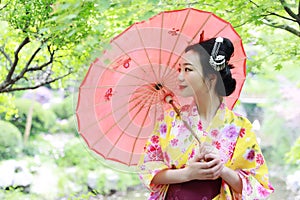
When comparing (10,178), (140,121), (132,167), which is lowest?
(10,178)

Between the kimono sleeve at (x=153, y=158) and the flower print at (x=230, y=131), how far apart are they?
165 mm

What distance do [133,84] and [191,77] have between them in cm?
16

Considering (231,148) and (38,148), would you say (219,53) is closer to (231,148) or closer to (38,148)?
(231,148)

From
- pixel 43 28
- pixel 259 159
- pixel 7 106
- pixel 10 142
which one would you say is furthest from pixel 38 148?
pixel 259 159

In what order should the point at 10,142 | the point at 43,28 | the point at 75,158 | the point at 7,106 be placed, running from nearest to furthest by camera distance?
the point at 43,28
the point at 7,106
the point at 10,142
the point at 75,158

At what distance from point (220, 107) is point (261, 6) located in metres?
0.70

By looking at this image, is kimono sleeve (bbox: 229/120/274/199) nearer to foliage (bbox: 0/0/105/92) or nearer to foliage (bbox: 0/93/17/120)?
foliage (bbox: 0/0/105/92)

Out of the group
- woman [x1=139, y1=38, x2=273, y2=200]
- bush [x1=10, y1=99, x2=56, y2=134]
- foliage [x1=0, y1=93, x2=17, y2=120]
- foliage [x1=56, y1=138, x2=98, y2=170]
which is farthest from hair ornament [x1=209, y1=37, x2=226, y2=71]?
bush [x1=10, y1=99, x2=56, y2=134]

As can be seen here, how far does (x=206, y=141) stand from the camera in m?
1.49

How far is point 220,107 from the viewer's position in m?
1.54

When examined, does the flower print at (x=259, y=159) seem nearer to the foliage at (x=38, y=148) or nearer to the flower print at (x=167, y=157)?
the flower print at (x=167, y=157)

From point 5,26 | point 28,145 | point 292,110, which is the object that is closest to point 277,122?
point 292,110

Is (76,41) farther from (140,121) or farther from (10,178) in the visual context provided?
(10,178)

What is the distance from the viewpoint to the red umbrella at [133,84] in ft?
4.93
